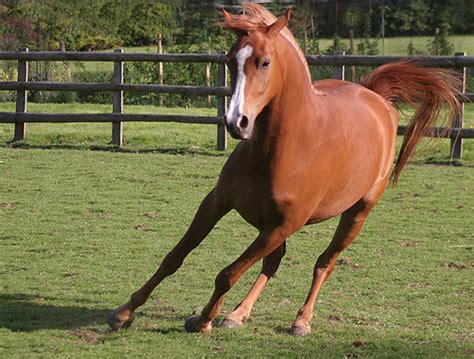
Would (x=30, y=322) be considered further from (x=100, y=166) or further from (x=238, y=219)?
(x=100, y=166)

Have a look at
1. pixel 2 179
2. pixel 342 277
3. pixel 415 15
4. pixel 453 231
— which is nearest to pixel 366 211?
pixel 342 277

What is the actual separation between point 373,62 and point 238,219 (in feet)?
14.6

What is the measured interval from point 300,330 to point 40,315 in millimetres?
1665

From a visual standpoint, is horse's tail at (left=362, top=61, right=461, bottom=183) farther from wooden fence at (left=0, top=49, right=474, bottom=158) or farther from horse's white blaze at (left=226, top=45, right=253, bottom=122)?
wooden fence at (left=0, top=49, right=474, bottom=158)

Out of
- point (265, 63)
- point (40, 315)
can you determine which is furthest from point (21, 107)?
point (265, 63)

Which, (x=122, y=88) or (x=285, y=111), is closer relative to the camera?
(x=285, y=111)

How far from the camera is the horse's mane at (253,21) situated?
5070mm

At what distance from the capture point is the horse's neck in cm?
536

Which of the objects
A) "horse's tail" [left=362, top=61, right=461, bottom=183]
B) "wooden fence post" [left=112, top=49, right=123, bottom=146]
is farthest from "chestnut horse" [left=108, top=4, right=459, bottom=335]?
"wooden fence post" [left=112, top=49, right=123, bottom=146]

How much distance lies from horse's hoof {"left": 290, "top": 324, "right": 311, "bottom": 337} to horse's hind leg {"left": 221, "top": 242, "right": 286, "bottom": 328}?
328mm

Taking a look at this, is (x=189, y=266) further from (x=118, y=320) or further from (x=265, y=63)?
(x=265, y=63)

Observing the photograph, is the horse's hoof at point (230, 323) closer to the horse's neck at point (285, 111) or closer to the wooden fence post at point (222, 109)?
the horse's neck at point (285, 111)

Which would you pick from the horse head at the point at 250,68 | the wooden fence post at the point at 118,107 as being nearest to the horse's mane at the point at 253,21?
the horse head at the point at 250,68

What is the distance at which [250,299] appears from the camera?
6230 mm
